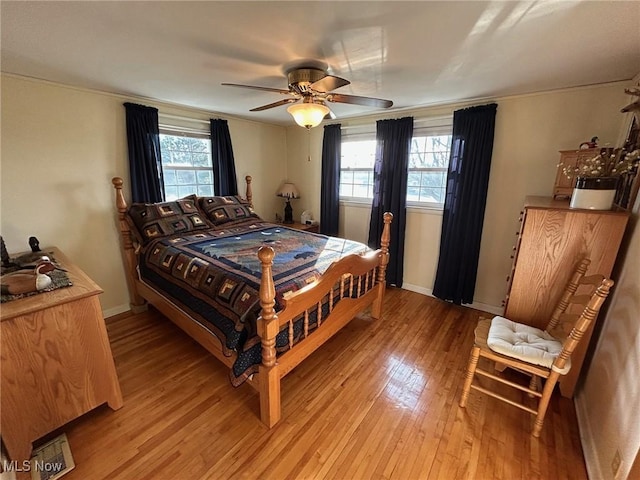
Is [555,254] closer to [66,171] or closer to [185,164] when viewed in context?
[185,164]

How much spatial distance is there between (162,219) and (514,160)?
141 inches

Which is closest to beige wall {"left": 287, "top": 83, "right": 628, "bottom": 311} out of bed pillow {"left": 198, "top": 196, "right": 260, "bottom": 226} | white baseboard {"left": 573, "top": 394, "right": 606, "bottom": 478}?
white baseboard {"left": 573, "top": 394, "right": 606, "bottom": 478}

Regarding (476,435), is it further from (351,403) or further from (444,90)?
(444,90)

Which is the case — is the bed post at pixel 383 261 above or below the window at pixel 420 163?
below

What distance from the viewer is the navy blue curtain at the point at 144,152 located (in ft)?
8.56

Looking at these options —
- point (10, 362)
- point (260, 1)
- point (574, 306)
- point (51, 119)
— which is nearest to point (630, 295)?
point (574, 306)

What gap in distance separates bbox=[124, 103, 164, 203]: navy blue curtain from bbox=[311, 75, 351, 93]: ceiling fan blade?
6.32 feet

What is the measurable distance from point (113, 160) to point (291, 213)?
235 cm

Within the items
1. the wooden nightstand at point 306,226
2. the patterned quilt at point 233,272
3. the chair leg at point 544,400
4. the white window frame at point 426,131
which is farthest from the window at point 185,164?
the chair leg at point 544,400

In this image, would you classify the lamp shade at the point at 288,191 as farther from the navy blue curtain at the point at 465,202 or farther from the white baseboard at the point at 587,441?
the white baseboard at the point at 587,441

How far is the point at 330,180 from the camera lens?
12.5 ft

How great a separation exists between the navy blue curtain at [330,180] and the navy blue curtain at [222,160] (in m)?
1.27

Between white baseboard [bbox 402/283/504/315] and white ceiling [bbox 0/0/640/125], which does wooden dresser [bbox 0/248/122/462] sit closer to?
white ceiling [bbox 0/0/640/125]

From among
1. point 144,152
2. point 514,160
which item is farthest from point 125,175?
point 514,160
